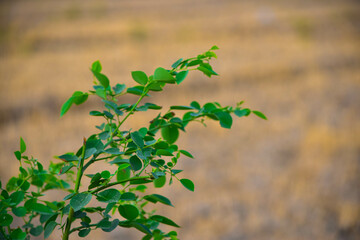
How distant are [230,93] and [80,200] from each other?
4698 millimetres

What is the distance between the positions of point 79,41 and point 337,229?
4535mm

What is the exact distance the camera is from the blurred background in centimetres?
315

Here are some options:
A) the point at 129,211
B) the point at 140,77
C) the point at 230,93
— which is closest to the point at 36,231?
the point at 129,211

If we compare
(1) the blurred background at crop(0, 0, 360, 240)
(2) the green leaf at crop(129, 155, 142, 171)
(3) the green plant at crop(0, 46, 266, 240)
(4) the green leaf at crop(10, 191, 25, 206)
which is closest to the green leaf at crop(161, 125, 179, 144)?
(3) the green plant at crop(0, 46, 266, 240)

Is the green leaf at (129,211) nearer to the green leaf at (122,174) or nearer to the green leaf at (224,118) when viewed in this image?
the green leaf at (122,174)

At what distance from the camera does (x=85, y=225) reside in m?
0.46

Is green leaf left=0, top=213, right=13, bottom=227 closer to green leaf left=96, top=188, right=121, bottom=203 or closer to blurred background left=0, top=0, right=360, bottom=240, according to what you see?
green leaf left=96, top=188, right=121, bottom=203

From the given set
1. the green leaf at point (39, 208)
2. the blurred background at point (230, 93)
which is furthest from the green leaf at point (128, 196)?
the blurred background at point (230, 93)

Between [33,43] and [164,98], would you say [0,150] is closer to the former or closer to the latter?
[164,98]

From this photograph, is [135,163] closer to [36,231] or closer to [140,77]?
[140,77]

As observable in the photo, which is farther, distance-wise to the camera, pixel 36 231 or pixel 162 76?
pixel 36 231

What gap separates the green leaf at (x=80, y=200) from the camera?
408 mm

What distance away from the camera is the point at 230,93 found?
5.02 meters

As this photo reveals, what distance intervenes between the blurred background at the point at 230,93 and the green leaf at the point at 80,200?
101 inches
